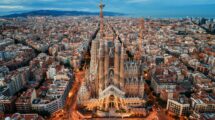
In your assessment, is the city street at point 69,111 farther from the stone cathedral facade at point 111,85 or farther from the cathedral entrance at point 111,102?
the cathedral entrance at point 111,102

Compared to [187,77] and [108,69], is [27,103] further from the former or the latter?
[187,77]

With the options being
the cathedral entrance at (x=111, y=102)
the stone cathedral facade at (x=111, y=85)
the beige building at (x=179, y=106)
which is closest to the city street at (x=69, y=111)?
the stone cathedral facade at (x=111, y=85)

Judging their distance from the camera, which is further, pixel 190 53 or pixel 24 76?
pixel 190 53

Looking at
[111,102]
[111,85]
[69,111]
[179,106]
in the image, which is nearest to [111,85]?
[111,85]

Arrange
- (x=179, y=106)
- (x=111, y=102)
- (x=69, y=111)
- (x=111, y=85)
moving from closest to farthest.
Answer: (x=111, y=85) < (x=179, y=106) < (x=111, y=102) < (x=69, y=111)

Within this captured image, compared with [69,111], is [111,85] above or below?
above

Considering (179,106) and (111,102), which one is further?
(111,102)

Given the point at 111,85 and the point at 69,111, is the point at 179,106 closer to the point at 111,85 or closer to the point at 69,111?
the point at 111,85

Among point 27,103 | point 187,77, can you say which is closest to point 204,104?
point 187,77
